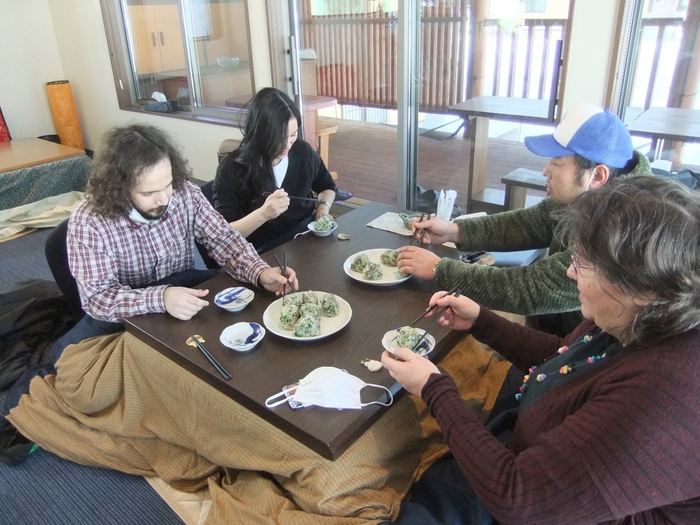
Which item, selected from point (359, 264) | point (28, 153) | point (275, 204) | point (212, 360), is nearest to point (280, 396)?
point (212, 360)

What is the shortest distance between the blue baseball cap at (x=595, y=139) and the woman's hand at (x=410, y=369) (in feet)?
2.22

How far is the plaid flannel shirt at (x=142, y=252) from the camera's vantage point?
133cm

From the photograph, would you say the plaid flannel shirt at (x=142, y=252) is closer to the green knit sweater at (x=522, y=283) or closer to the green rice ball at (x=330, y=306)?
the green rice ball at (x=330, y=306)

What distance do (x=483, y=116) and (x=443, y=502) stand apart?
2.30 metres

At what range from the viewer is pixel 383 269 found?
147 cm

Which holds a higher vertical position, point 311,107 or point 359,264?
point 311,107

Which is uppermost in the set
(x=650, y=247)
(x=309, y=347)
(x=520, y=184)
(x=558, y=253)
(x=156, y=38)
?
(x=156, y=38)

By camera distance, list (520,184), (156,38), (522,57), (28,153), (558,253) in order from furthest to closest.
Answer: (156,38) < (28,153) < (520,184) < (522,57) < (558,253)

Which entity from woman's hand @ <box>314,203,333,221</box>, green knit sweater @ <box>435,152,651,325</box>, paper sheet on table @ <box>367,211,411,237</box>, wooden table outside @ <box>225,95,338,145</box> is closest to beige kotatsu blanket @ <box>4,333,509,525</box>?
green knit sweater @ <box>435,152,651,325</box>

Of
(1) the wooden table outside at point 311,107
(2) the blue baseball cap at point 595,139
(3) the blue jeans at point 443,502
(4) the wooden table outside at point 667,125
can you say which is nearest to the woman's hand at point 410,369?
(3) the blue jeans at point 443,502

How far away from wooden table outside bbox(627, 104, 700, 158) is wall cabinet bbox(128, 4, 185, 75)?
325 cm

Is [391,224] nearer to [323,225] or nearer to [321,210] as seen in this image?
[323,225]

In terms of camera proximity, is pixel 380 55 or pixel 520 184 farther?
pixel 380 55

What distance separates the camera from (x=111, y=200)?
139cm
